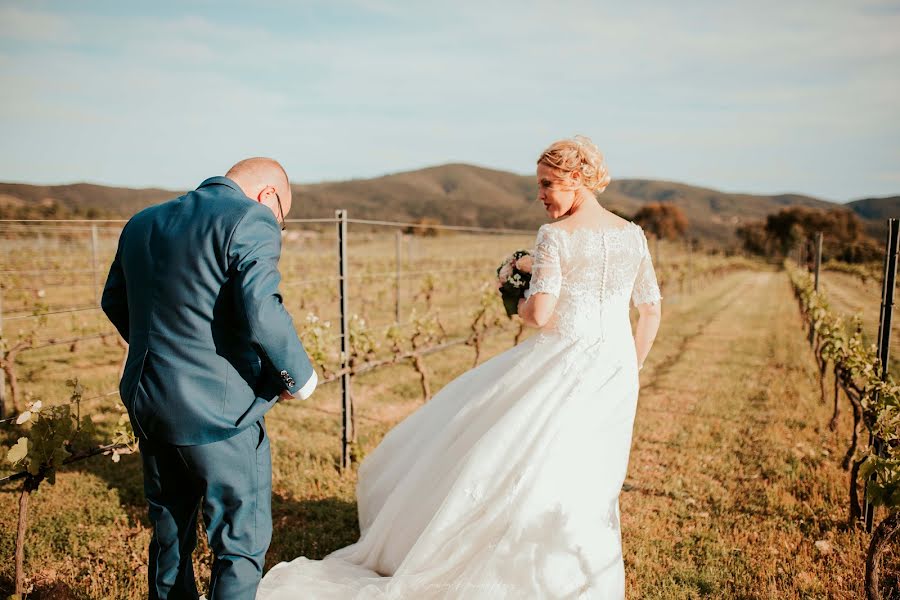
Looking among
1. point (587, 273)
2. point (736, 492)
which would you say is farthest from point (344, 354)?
point (736, 492)

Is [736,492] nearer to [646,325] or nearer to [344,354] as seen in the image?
[646,325]

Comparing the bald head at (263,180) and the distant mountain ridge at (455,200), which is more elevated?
the distant mountain ridge at (455,200)

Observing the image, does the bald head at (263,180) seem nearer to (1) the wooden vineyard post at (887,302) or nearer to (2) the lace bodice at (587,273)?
(2) the lace bodice at (587,273)

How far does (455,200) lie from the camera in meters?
96.7

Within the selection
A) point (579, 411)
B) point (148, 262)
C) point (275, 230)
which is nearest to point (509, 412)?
point (579, 411)

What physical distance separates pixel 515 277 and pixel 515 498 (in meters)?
1.09

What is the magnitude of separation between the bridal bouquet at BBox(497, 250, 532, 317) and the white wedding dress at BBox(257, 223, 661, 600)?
220 millimetres

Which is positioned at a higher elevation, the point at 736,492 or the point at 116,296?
the point at 116,296

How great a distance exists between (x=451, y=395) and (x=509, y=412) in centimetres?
54

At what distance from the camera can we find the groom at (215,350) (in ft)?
6.00

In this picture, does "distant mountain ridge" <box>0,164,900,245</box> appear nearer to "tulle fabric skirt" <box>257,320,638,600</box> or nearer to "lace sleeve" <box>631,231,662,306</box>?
"lace sleeve" <box>631,231,662,306</box>

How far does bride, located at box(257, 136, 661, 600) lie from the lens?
2387 millimetres

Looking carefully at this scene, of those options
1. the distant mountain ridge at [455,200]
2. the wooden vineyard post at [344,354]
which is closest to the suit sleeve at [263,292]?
the wooden vineyard post at [344,354]

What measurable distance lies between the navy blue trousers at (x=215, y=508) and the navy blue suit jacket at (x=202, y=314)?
111mm
